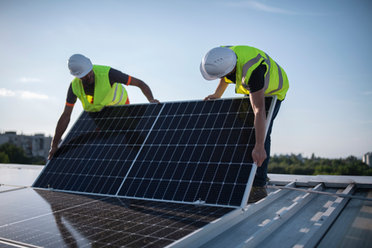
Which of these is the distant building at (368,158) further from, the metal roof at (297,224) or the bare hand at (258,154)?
the bare hand at (258,154)

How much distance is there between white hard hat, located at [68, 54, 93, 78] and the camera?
694 centimetres

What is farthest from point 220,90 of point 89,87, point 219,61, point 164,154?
point 89,87

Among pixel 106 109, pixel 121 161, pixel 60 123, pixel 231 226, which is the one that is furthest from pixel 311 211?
pixel 60 123

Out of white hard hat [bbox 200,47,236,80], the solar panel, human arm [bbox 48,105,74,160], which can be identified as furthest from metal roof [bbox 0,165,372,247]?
human arm [bbox 48,105,74,160]

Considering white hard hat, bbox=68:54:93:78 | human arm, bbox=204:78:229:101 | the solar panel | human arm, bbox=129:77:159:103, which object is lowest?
the solar panel

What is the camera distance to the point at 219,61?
518 cm

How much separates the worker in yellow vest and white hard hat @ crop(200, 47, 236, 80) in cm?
236

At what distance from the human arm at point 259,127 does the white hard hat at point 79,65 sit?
12.2ft

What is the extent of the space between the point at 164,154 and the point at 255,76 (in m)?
1.94

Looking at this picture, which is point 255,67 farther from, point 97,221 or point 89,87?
point 89,87

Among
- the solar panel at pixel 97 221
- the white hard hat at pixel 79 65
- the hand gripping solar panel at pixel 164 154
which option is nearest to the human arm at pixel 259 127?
the hand gripping solar panel at pixel 164 154

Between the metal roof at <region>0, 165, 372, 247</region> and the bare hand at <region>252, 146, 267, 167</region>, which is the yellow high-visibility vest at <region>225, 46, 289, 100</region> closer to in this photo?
the bare hand at <region>252, 146, 267, 167</region>

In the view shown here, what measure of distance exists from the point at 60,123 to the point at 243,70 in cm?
423

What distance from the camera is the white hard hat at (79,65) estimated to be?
22.8 ft
